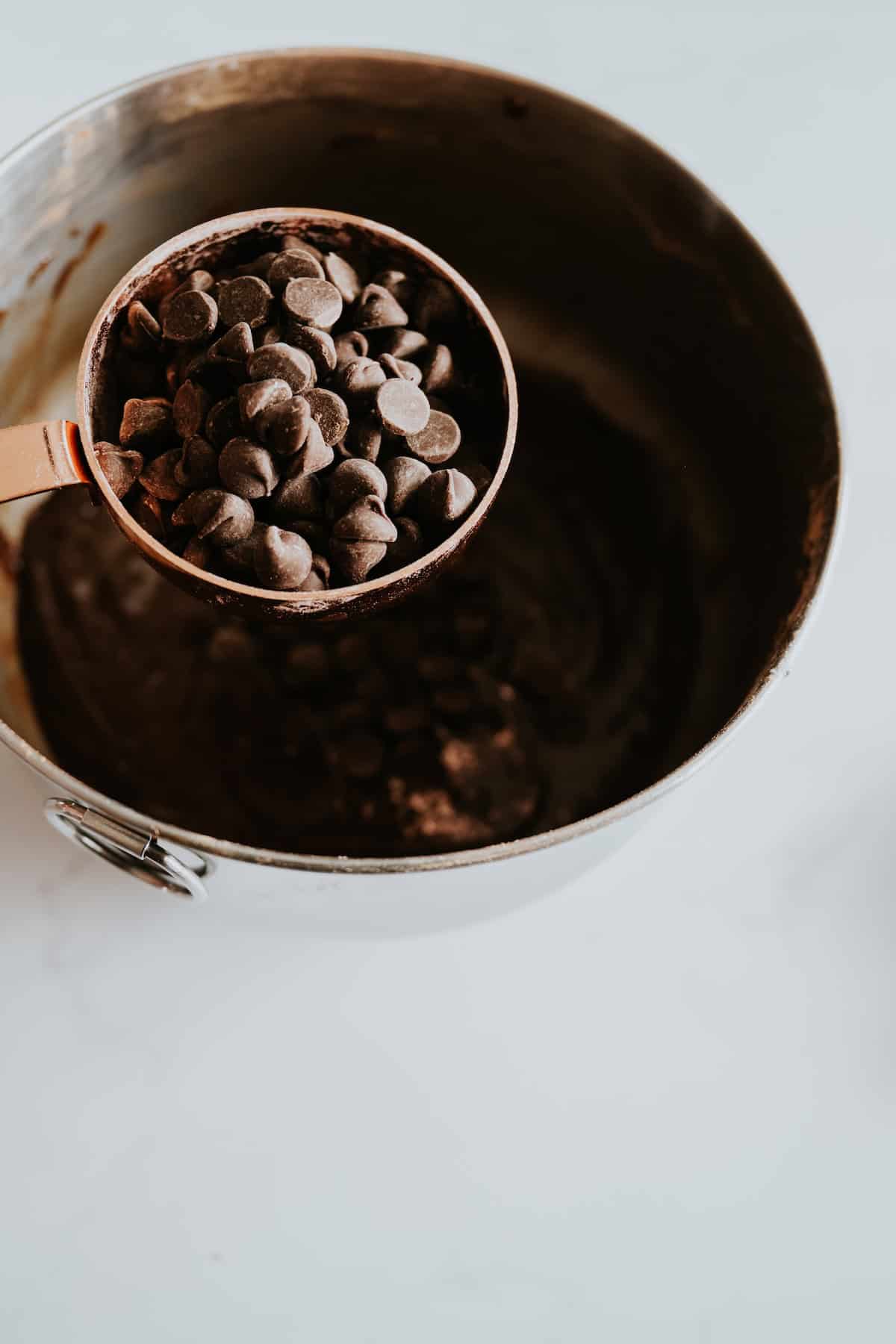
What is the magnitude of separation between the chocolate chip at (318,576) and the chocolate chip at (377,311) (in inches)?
5.8

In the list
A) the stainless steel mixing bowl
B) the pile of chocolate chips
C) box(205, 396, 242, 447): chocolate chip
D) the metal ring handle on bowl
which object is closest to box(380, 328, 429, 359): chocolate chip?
the pile of chocolate chips

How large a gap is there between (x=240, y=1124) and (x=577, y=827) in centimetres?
37

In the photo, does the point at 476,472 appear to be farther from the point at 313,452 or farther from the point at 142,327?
the point at 142,327

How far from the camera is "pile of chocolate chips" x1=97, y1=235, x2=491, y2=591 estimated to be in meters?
0.62

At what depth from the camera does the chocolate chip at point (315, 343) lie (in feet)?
2.13

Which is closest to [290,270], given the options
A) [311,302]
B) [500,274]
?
[311,302]

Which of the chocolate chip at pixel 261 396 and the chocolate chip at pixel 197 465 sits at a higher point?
the chocolate chip at pixel 261 396

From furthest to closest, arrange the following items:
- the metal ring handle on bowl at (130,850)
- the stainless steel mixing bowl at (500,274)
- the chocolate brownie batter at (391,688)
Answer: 1. the chocolate brownie batter at (391,688)
2. the stainless steel mixing bowl at (500,274)
3. the metal ring handle on bowl at (130,850)

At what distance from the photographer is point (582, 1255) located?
77cm

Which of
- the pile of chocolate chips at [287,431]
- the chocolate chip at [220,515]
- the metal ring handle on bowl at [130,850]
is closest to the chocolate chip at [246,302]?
the pile of chocolate chips at [287,431]

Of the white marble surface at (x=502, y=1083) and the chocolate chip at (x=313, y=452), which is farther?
the white marble surface at (x=502, y=1083)

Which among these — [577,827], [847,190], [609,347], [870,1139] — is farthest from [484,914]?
[847,190]

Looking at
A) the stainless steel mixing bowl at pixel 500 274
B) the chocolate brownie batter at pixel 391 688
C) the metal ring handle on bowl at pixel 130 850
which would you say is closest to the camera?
the metal ring handle on bowl at pixel 130 850

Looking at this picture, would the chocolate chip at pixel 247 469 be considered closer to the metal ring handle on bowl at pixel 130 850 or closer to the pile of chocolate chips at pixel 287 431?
the pile of chocolate chips at pixel 287 431
